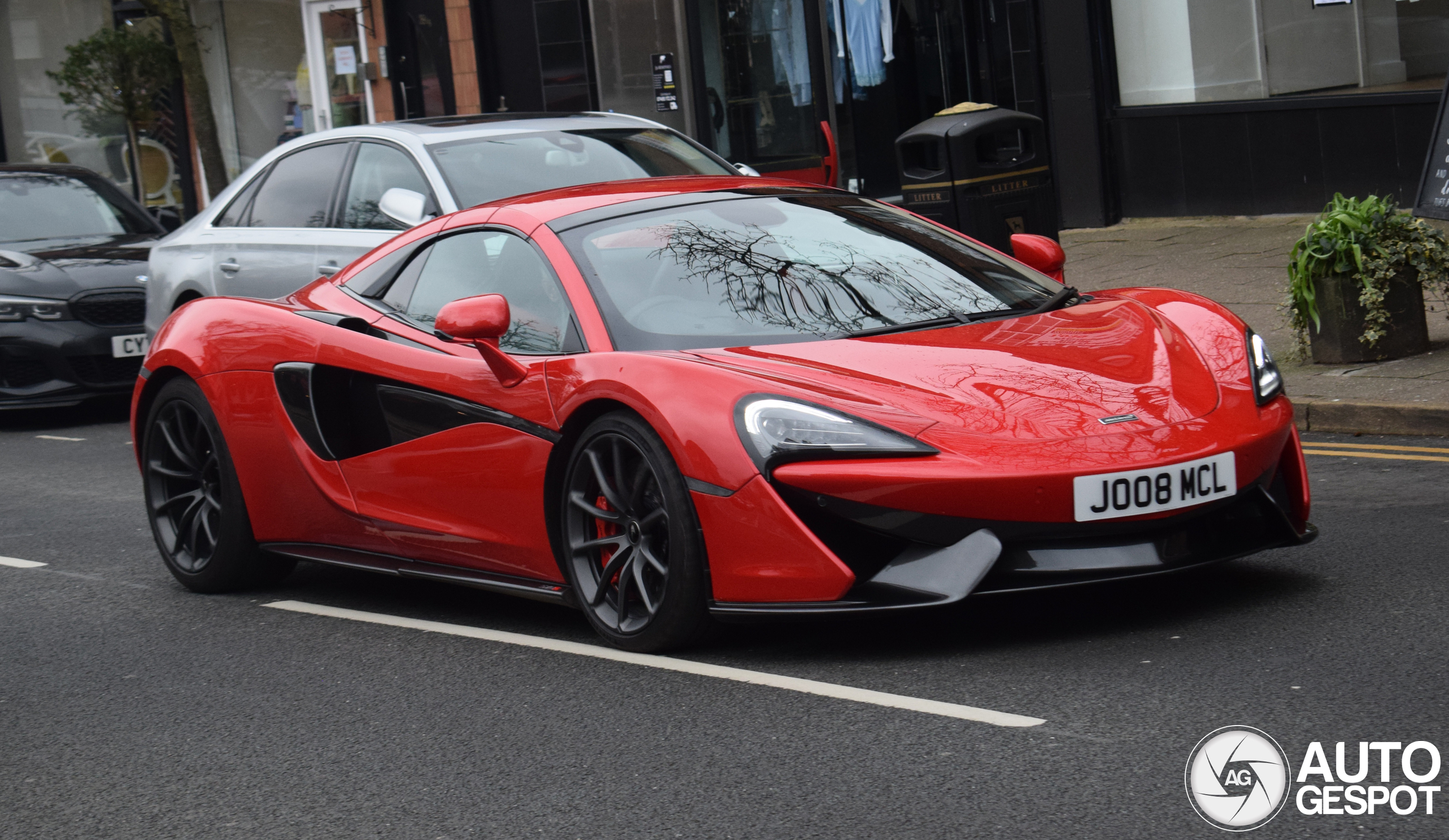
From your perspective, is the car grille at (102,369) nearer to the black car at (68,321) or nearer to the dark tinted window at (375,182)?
the black car at (68,321)

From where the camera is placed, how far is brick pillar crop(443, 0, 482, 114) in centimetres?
2030

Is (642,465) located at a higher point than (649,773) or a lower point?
higher

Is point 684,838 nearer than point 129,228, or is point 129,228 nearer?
point 684,838

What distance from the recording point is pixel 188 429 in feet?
21.2

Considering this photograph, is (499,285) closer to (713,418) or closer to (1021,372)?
(713,418)

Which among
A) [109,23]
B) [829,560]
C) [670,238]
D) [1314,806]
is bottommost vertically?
[1314,806]

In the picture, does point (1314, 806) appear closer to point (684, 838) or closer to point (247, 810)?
point (684, 838)

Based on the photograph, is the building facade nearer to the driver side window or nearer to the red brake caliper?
the driver side window

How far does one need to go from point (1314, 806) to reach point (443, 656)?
8.66ft

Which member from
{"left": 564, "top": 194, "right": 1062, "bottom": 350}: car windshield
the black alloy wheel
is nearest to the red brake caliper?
the black alloy wheel

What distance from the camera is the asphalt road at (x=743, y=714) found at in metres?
3.63

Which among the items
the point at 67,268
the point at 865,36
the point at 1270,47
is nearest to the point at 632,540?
the point at 67,268

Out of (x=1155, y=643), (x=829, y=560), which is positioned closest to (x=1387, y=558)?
(x=1155, y=643)

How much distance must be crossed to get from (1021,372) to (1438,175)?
16.0 ft
